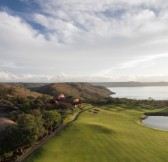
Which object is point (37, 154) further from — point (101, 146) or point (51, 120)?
point (51, 120)

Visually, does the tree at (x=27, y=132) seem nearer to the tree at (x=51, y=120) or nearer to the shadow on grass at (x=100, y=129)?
the tree at (x=51, y=120)

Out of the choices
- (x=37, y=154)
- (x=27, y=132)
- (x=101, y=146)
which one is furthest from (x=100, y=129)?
(x=27, y=132)

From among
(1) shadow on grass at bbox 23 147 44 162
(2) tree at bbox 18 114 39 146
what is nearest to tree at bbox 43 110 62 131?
(2) tree at bbox 18 114 39 146

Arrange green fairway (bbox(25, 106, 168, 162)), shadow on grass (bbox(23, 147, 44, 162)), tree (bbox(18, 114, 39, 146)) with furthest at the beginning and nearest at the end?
1. tree (bbox(18, 114, 39, 146))
2. green fairway (bbox(25, 106, 168, 162))
3. shadow on grass (bbox(23, 147, 44, 162))

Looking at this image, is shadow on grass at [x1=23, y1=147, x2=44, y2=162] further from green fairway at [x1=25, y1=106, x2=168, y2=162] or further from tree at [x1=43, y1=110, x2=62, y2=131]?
→ tree at [x1=43, y1=110, x2=62, y2=131]

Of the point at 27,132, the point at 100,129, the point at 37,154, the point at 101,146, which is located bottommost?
the point at 37,154

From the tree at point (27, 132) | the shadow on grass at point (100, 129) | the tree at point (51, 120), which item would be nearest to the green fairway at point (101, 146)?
the shadow on grass at point (100, 129)

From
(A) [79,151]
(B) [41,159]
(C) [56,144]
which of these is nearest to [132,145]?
(A) [79,151]

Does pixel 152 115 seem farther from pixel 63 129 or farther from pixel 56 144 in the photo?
pixel 56 144
